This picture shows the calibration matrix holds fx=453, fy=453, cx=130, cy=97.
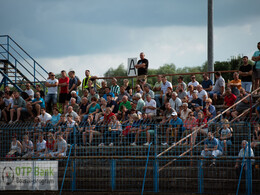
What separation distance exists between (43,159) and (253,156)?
6.64 meters

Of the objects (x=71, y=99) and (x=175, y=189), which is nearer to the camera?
(x=175, y=189)

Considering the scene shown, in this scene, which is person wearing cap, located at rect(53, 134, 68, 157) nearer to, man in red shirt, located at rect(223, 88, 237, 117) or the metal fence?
the metal fence

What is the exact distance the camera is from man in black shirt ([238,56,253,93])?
16.7m

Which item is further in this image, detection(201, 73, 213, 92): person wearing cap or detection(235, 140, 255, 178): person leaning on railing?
detection(201, 73, 213, 92): person wearing cap

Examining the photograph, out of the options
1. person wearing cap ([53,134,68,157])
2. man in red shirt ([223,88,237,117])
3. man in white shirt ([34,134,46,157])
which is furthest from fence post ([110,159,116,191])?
man in red shirt ([223,88,237,117])

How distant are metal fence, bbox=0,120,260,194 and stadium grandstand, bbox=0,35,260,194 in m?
0.03

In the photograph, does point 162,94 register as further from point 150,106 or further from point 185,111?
point 185,111

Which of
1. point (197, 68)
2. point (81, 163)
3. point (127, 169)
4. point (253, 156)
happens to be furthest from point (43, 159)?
point (197, 68)

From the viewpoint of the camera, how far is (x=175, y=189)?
13.0 metres

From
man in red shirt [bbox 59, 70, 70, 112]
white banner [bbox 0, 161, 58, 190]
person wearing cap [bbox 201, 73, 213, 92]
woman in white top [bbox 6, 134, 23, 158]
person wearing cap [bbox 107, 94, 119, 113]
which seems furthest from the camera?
man in red shirt [bbox 59, 70, 70, 112]

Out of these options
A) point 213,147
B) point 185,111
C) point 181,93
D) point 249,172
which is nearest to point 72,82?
point 181,93

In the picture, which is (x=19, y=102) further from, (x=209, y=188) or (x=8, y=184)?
(x=209, y=188)

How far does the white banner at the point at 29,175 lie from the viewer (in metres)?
14.4

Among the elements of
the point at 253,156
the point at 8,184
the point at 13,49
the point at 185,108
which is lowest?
Result: the point at 8,184
